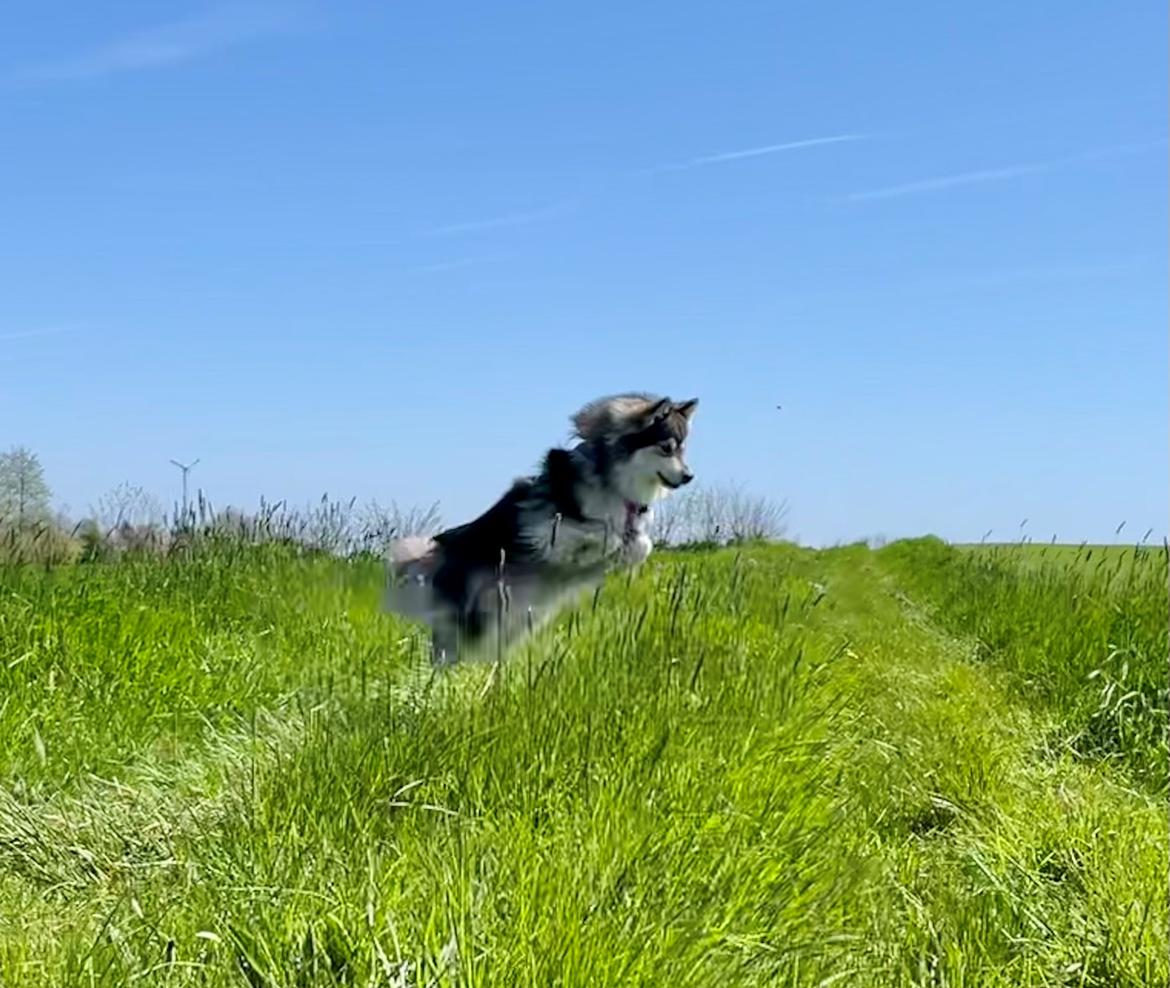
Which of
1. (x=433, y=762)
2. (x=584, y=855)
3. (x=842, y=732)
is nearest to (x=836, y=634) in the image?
(x=842, y=732)

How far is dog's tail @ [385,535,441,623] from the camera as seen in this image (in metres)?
6.38

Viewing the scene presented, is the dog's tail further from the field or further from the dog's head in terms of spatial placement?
the dog's head

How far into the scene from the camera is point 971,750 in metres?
4.53

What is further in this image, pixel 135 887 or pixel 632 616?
pixel 632 616

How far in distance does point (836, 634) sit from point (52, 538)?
4.76 metres

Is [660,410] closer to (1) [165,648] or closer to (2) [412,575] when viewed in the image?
(2) [412,575]

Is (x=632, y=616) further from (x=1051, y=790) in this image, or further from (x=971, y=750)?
(x=1051, y=790)

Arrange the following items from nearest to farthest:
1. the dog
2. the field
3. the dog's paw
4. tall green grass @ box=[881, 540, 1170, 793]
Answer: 1. the field
2. tall green grass @ box=[881, 540, 1170, 793]
3. the dog
4. the dog's paw

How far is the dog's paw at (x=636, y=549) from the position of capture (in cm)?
818

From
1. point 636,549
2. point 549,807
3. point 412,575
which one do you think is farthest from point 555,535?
point 636,549

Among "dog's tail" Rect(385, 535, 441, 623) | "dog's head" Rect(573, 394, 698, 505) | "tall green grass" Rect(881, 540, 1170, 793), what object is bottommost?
"tall green grass" Rect(881, 540, 1170, 793)

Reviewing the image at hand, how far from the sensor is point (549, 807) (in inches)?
116

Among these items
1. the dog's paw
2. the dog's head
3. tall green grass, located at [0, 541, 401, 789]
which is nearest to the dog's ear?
the dog's head

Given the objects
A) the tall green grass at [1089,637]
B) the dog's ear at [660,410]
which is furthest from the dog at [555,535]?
the tall green grass at [1089,637]
